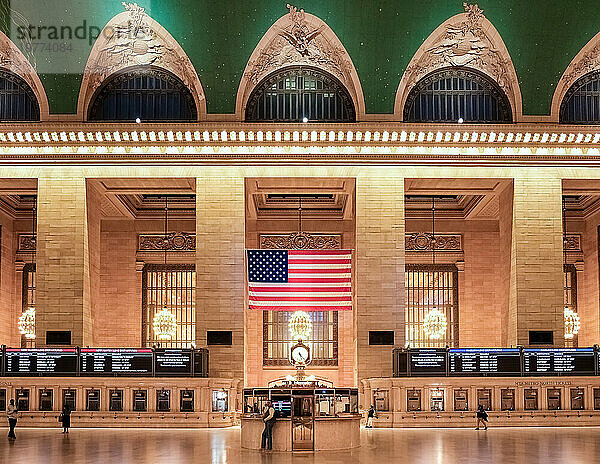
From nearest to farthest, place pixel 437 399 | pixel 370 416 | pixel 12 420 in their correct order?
pixel 12 420, pixel 370 416, pixel 437 399

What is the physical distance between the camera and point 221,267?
29969 mm

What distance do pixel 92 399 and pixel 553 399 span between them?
44.4 feet

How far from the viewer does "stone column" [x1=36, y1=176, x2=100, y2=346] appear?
97.1ft

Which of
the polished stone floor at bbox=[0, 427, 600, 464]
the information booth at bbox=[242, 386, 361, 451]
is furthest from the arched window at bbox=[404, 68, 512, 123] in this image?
the information booth at bbox=[242, 386, 361, 451]

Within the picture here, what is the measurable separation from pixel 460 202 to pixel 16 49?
1818 cm

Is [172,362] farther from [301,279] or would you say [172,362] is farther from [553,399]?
[553,399]

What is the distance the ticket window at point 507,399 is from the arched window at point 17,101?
668 inches

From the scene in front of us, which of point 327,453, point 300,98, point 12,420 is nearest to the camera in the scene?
point 327,453

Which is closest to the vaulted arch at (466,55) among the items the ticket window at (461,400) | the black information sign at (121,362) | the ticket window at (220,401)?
the ticket window at (461,400)

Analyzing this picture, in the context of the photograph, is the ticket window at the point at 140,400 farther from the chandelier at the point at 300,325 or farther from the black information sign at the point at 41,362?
the chandelier at the point at 300,325

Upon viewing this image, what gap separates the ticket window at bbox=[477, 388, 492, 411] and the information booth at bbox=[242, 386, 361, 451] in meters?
7.69

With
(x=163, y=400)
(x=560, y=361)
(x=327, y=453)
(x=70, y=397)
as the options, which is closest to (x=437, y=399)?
(x=560, y=361)

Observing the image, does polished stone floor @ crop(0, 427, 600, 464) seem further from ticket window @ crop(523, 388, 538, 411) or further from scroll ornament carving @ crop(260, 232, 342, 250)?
scroll ornament carving @ crop(260, 232, 342, 250)

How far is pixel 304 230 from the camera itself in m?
39.2
